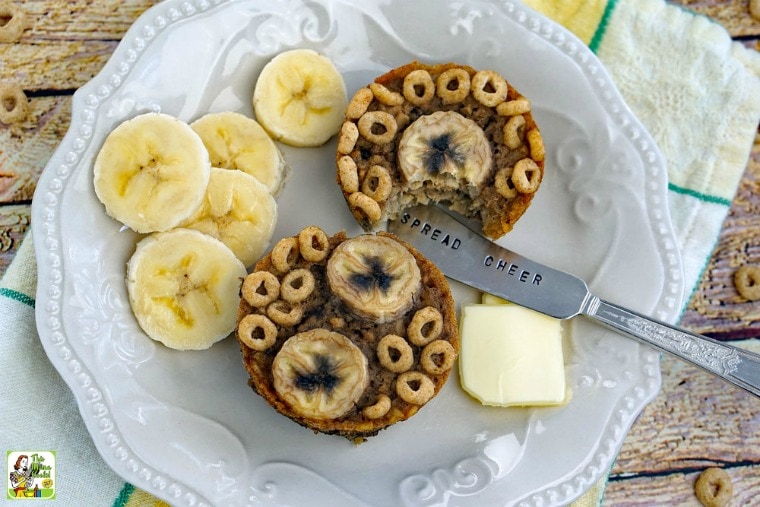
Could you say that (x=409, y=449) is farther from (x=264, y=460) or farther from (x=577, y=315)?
(x=577, y=315)

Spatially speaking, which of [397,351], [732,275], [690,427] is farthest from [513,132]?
[690,427]

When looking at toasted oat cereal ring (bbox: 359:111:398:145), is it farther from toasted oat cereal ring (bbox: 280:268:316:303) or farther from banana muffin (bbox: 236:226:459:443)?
toasted oat cereal ring (bbox: 280:268:316:303)

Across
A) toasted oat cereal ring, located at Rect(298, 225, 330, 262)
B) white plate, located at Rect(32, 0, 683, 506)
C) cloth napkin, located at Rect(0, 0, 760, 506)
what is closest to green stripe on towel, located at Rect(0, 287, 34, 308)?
white plate, located at Rect(32, 0, 683, 506)

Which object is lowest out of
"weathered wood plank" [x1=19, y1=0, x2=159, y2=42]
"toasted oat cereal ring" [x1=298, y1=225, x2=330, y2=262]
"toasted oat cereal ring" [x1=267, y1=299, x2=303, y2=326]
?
"toasted oat cereal ring" [x1=267, y1=299, x2=303, y2=326]

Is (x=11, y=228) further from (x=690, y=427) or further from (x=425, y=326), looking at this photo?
(x=690, y=427)

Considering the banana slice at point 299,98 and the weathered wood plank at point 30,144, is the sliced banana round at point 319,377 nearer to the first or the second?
the banana slice at point 299,98
